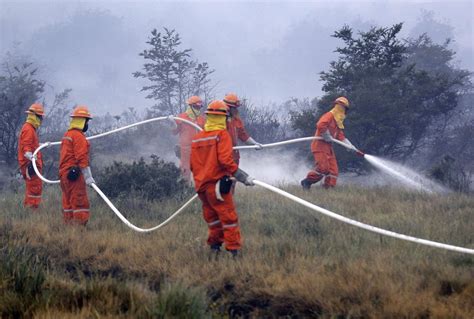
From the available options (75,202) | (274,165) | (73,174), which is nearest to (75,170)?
(73,174)

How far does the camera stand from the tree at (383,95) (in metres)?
14.1

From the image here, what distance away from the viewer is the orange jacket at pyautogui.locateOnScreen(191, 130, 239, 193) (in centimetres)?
617

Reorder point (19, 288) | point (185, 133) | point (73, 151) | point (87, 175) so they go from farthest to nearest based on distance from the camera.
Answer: point (185, 133), point (73, 151), point (87, 175), point (19, 288)

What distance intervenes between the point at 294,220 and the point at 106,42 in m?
88.0

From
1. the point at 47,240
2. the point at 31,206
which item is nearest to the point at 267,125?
the point at 31,206

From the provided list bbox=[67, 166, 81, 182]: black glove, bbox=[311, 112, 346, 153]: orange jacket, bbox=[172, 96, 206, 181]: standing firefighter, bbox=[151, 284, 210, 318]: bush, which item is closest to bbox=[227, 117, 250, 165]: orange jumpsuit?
bbox=[311, 112, 346, 153]: orange jacket

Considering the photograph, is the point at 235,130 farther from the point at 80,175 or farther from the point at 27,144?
the point at 27,144

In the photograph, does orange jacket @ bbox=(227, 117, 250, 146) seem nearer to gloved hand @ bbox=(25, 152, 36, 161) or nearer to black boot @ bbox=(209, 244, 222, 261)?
gloved hand @ bbox=(25, 152, 36, 161)

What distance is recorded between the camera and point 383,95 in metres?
14.1

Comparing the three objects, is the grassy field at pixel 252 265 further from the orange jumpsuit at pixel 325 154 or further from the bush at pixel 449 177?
the bush at pixel 449 177

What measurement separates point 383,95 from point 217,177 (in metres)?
8.95

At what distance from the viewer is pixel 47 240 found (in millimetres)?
7176

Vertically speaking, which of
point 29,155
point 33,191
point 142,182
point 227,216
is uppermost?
point 29,155

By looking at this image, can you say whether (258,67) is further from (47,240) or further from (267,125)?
(47,240)
